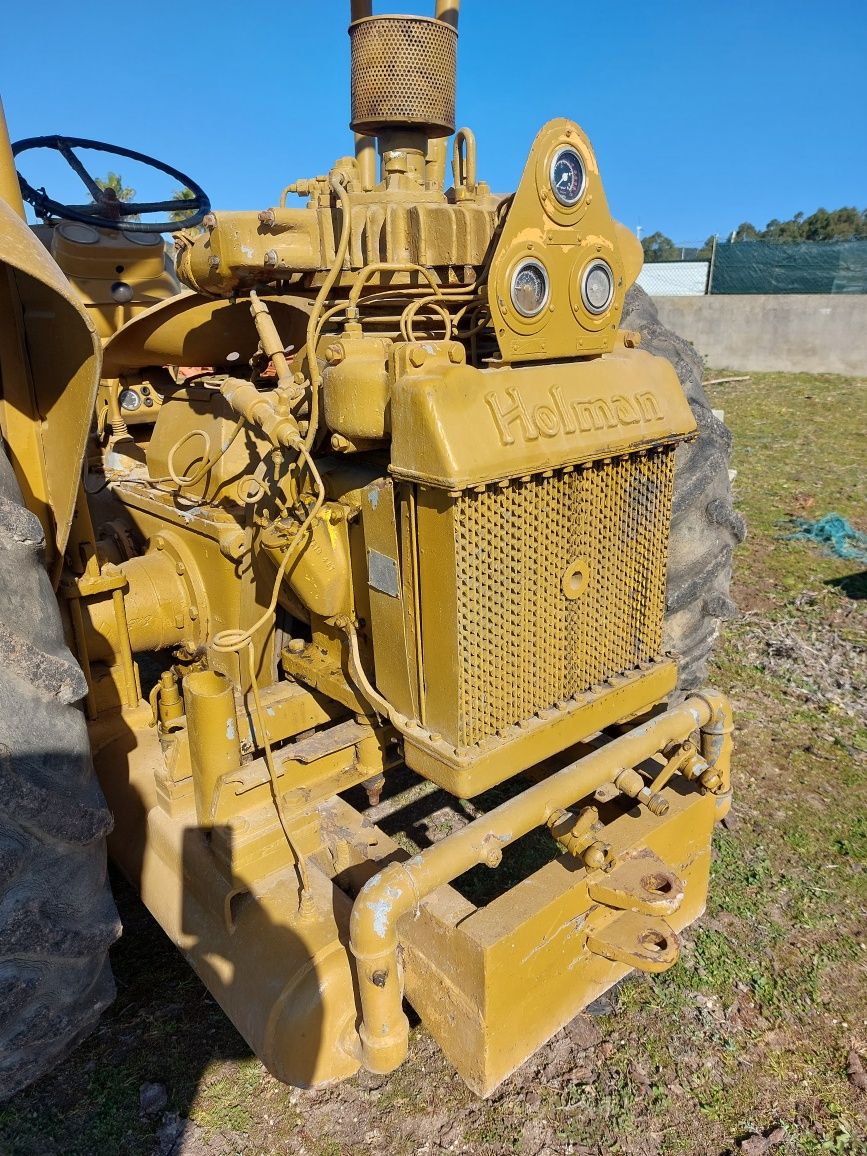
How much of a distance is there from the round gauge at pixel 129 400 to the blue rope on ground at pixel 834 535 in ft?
15.7

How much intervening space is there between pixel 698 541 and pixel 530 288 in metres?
1.40

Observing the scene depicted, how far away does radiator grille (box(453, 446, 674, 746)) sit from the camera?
1.81 meters

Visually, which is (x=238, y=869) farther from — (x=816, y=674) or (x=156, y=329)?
(x=816, y=674)

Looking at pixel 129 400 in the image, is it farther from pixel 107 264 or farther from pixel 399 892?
pixel 399 892

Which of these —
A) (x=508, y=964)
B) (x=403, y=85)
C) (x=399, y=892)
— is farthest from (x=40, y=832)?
(x=403, y=85)

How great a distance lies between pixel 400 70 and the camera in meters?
2.24

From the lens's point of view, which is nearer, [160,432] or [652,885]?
[652,885]

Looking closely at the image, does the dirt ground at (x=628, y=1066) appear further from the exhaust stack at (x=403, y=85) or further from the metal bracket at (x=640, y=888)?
the exhaust stack at (x=403, y=85)

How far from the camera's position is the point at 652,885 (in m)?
1.90

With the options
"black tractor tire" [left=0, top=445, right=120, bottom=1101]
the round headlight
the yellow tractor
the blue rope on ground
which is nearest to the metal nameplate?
the yellow tractor

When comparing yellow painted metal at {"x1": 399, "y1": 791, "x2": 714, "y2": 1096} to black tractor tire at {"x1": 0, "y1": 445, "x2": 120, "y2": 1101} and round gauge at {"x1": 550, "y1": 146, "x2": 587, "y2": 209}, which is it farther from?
round gauge at {"x1": 550, "y1": 146, "x2": 587, "y2": 209}

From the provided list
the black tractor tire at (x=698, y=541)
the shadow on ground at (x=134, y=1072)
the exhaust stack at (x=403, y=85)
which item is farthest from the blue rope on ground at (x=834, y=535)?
the shadow on ground at (x=134, y=1072)

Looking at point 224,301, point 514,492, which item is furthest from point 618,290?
point 224,301

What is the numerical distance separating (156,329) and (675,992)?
2.61 metres
